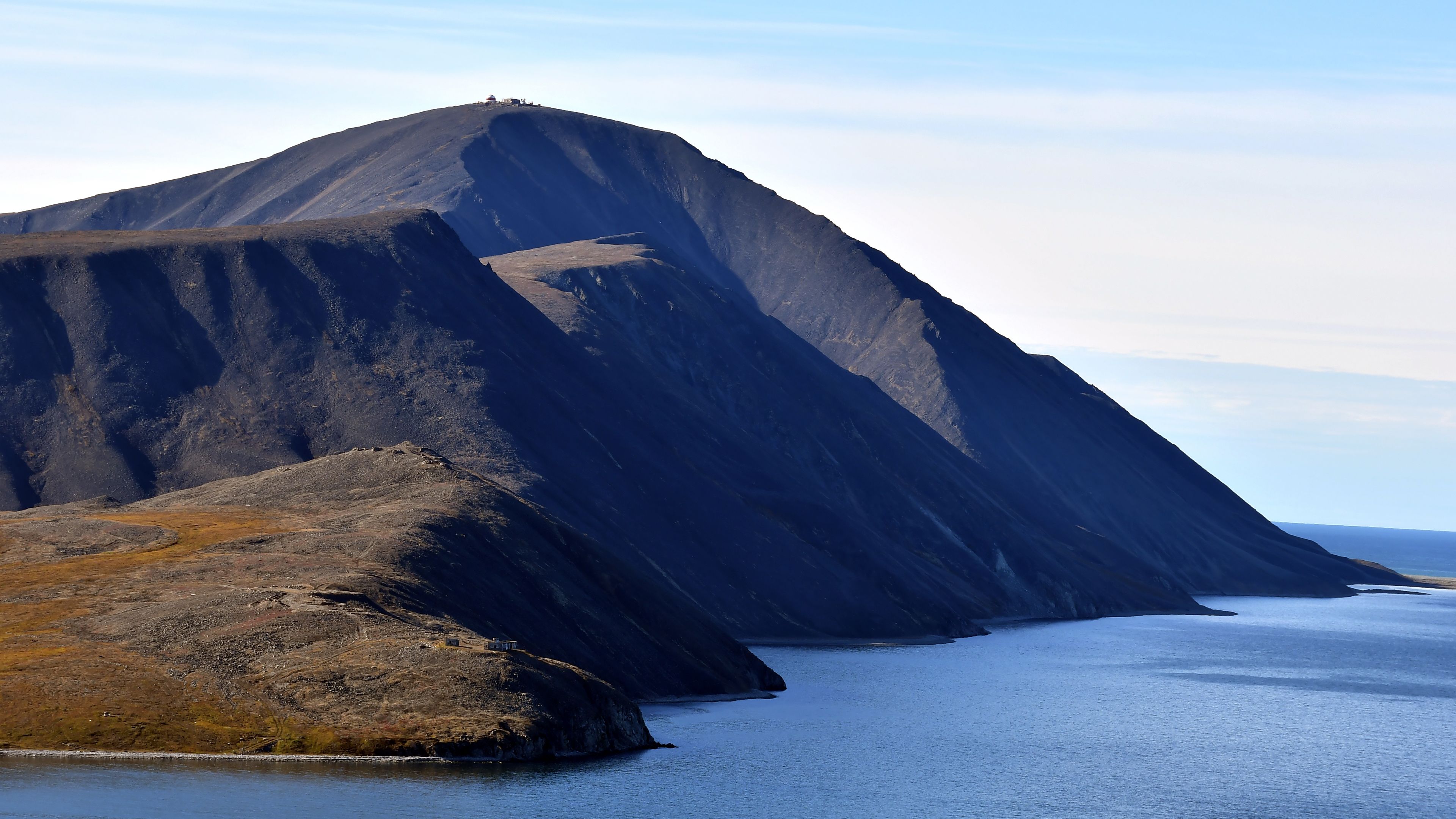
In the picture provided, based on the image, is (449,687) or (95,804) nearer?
(95,804)

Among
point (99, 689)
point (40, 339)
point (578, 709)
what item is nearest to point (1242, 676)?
point (578, 709)

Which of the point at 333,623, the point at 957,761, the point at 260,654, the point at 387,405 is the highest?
the point at 387,405

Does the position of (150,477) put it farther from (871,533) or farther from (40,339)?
(871,533)

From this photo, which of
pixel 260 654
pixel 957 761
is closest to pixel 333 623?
pixel 260 654

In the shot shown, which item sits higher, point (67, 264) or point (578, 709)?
point (67, 264)

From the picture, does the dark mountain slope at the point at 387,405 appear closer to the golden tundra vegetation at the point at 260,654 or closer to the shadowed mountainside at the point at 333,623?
the shadowed mountainside at the point at 333,623

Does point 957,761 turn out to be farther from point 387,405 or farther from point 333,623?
point 387,405

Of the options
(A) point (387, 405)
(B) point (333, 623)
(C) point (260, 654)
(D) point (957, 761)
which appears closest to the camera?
(C) point (260, 654)
